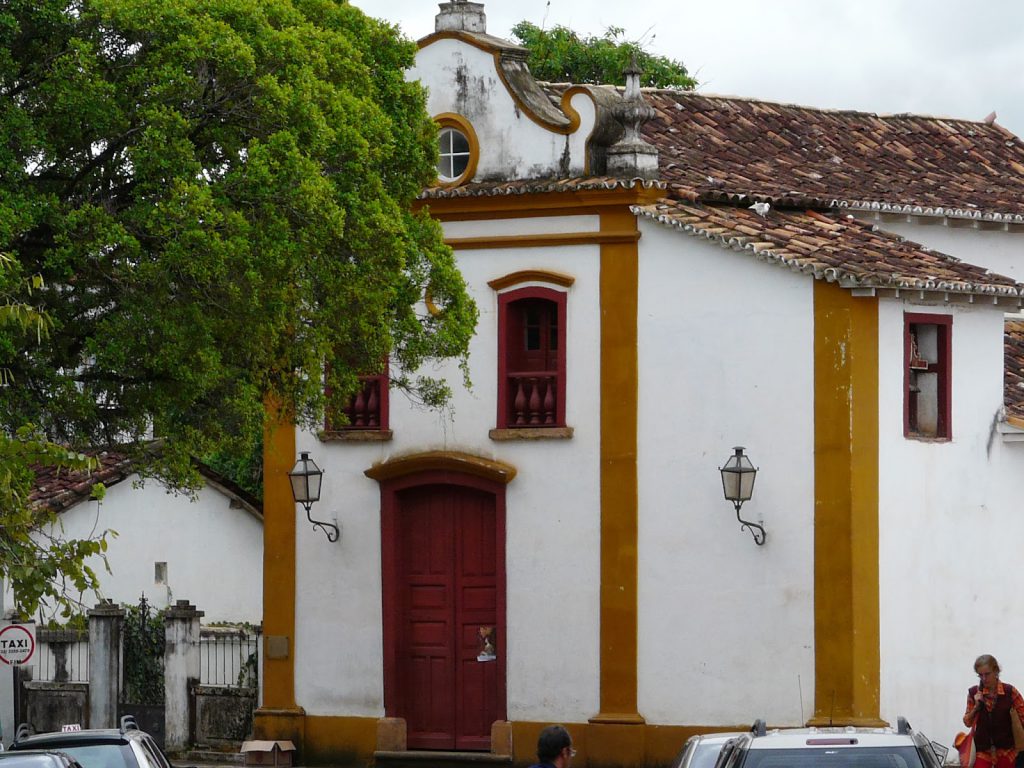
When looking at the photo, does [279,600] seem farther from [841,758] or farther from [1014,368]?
[841,758]

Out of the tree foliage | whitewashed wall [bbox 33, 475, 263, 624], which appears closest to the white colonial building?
the tree foliage

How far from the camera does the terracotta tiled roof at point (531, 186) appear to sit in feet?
81.0

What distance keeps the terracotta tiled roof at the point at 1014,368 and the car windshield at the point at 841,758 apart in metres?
12.2

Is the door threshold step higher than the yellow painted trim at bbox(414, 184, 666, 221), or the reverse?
the yellow painted trim at bbox(414, 184, 666, 221)

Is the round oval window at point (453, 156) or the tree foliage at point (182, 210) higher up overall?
the round oval window at point (453, 156)

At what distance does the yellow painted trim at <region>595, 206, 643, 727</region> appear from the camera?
972 inches

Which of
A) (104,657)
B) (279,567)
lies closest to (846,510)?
(279,567)

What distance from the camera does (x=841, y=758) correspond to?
13289 millimetres

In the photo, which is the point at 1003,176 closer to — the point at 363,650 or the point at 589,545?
the point at 589,545

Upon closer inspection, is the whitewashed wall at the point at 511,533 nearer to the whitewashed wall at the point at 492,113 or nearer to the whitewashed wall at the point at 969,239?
the whitewashed wall at the point at 492,113

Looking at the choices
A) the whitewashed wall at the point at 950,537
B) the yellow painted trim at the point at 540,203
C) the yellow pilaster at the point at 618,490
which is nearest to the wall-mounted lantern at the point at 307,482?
the yellow painted trim at the point at 540,203

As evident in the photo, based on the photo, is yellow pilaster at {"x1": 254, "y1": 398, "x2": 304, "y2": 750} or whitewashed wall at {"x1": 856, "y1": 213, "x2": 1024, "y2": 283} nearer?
yellow pilaster at {"x1": 254, "y1": 398, "x2": 304, "y2": 750}

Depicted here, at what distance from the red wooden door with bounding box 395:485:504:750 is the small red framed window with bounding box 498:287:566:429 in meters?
1.09

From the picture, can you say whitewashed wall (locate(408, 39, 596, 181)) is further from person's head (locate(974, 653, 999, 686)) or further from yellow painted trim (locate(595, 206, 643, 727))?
person's head (locate(974, 653, 999, 686))
